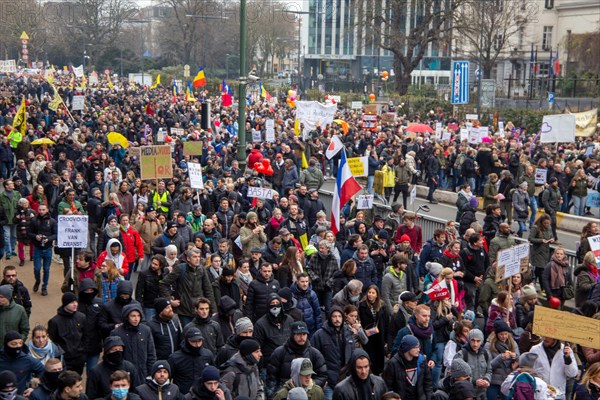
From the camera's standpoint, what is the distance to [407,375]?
333 inches

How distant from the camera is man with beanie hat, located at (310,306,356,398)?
354 inches

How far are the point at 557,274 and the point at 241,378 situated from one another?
19.2ft

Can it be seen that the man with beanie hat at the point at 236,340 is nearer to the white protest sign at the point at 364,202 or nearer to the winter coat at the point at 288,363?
the winter coat at the point at 288,363

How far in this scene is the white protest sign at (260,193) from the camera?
1647 cm

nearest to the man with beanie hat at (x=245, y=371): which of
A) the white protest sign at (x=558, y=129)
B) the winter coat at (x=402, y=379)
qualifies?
the winter coat at (x=402, y=379)

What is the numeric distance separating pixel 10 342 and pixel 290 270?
13.4 ft

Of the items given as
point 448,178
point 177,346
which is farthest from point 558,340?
point 448,178

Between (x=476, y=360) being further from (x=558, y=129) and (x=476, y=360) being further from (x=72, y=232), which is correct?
(x=558, y=129)

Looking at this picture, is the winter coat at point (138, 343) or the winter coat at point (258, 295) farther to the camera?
the winter coat at point (258, 295)

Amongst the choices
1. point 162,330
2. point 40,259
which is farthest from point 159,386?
point 40,259

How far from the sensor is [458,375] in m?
8.27

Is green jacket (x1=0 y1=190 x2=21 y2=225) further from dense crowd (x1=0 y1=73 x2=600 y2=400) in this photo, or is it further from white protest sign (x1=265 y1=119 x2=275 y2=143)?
white protest sign (x1=265 y1=119 x2=275 y2=143)

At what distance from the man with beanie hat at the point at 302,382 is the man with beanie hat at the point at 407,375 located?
2.81 ft

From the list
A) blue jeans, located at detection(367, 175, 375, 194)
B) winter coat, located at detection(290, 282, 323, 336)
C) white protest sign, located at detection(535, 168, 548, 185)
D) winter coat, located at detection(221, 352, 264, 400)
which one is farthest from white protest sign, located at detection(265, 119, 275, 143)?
winter coat, located at detection(221, 352, 264, 400)
